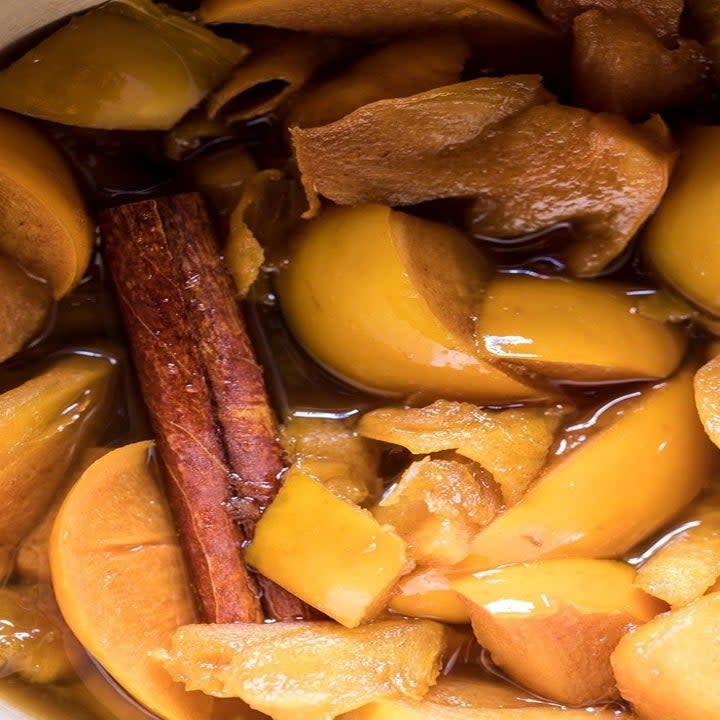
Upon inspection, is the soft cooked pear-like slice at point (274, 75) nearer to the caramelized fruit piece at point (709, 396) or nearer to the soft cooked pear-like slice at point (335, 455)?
the soft cooked pear-like slice at point (335, 455)

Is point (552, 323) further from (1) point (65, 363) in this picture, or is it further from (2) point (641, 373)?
(1) point (65, 363)

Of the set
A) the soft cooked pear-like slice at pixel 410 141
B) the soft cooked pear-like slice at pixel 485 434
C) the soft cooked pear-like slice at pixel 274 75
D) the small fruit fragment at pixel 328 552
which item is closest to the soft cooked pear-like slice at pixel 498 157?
the soft cooked pear-like slice at pixel 410 141

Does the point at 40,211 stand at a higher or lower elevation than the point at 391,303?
higher

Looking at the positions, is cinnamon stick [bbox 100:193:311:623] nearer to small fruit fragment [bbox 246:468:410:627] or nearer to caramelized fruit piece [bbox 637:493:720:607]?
small fruit fragment [bbox 246:468:410:627]

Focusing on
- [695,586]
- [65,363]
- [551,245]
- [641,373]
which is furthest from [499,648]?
[65,363]

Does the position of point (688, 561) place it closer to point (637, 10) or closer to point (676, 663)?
point (676, 663)

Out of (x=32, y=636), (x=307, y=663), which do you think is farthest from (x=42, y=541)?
(x=307, y=663)

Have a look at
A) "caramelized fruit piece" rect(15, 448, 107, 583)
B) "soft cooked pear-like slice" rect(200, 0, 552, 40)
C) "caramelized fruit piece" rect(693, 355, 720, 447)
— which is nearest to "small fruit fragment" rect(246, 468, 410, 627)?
"caramelized fruit piece" rect(15, 448, 107, 583)
